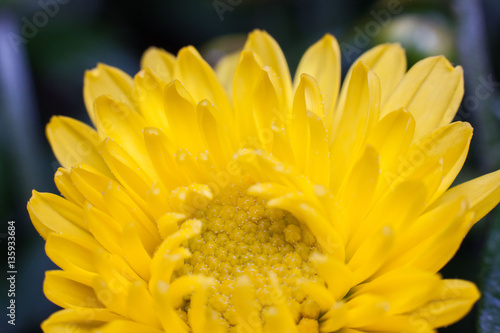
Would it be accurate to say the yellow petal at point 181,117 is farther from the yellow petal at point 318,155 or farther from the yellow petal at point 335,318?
the yellow petal at point 335,318

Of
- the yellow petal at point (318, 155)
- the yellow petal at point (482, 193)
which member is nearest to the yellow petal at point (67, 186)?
the yellow petal at point (318, 155)

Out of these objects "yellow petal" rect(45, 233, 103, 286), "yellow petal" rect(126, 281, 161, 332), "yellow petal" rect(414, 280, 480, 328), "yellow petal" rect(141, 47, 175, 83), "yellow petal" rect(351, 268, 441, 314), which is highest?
"yellow petal" rect(141, 47, 175, 83)

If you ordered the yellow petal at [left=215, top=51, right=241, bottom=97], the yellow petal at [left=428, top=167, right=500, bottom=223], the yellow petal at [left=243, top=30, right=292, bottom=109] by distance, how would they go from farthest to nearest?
the yellow petal at [left=215, top=51, right=241, bottom=97], the yellow petal at [left=243, top=30, right=292, bottom=109], the yellow petal at [left=428, top=167, right=500, bottom=223]

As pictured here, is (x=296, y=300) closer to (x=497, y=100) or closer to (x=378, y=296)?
(x=378, y=296)

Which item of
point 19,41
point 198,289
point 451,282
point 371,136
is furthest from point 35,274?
point 451,282

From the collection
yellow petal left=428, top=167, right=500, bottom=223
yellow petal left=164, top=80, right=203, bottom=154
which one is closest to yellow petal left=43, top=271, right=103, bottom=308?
yellow petal left=164, top=80, right=203, bottom=154

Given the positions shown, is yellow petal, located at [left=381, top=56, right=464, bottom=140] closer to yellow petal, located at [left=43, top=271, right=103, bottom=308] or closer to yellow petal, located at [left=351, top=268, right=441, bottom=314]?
yellow petal, located at [left=351, top=268, right=441, bottom=314]
